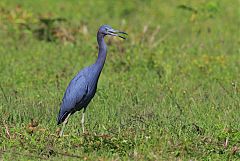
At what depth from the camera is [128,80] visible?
10.7 m

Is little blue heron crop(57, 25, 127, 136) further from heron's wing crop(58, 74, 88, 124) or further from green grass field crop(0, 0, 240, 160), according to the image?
green grass field crop(0, 0, 240, 160)

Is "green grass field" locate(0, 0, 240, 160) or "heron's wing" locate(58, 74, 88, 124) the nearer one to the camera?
"green grass field" locate(0, 0, 240, 160)

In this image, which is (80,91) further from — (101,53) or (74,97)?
(101,53)

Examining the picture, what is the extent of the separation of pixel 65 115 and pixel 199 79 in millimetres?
3325

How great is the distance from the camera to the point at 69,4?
16.3m

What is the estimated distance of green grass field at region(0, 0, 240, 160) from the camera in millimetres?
7113

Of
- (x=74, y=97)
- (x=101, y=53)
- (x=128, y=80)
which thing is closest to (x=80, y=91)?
(x=74, y=97)

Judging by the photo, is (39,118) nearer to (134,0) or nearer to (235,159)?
(235,159)

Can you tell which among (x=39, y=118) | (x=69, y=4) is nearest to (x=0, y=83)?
(x=39, y=118)

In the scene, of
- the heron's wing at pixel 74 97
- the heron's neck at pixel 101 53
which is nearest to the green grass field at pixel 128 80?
the heron's wing at pixel 74 97

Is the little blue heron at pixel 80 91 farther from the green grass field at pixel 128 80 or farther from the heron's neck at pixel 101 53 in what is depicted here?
the green grass field at pixel 128 80

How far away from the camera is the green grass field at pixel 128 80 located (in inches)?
280

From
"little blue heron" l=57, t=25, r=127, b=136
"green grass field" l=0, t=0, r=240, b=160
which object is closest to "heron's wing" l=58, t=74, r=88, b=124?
"little blue heron" l=57, t=25, r=127, b=136

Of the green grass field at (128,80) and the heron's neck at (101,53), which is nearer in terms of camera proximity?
the green grass field at (128,80)
